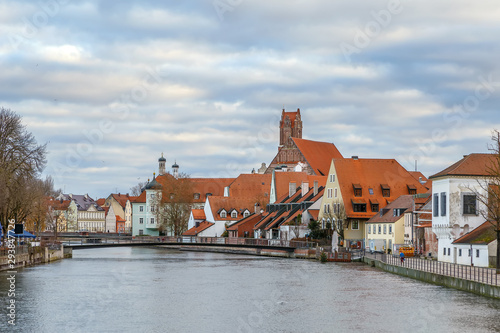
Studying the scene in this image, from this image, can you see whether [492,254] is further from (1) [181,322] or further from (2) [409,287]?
(1) [181,322]

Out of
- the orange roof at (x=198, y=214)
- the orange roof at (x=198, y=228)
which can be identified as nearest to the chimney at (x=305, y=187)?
the orange roof at (x=198, y=228)

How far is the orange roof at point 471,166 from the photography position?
58.7 meters

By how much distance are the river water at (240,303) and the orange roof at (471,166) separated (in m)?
8.70

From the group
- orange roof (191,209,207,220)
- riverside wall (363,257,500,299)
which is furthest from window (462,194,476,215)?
orange roof (191,209,207,220)

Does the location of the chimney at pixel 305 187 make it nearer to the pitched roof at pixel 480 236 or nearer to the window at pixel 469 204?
the window at pixel 469 204

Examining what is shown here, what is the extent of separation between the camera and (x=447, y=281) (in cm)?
4638

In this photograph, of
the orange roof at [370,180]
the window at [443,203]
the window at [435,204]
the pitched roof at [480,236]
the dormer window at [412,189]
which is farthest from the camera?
the dormer window at [412,189]

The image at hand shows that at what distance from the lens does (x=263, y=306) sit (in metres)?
41.9

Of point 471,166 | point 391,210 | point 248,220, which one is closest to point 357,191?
point 391,210

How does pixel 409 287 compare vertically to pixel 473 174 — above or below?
below

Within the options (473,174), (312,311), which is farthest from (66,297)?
(473,174)

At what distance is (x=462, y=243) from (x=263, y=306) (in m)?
19.5

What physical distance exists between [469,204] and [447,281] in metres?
13.3

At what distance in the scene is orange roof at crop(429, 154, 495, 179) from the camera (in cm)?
5872
